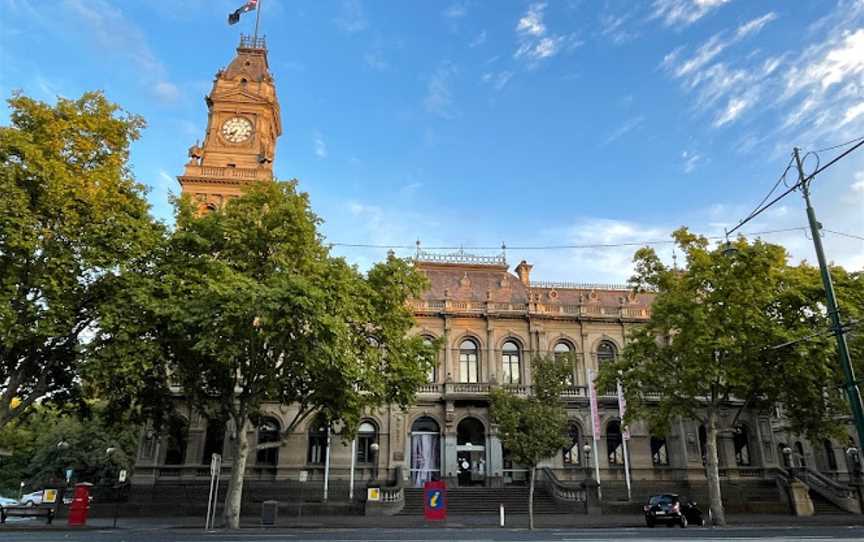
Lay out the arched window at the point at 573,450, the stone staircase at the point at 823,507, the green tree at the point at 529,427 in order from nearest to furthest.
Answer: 1. the green tree at the point at 529,427
2. the stone staircase at the point at 823,507
3. the arched window at the point at 573,450

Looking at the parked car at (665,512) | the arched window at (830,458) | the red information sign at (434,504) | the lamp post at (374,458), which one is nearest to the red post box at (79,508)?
the red information sign at (434,504)

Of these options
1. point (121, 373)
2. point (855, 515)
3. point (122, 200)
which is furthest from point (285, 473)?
point (855, 515)

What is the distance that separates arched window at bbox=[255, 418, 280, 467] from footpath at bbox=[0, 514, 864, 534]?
21.7 ft

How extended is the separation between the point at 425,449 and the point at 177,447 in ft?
46.3

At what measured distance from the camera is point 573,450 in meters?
34.5

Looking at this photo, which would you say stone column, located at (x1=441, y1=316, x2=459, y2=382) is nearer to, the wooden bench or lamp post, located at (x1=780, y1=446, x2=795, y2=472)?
lamp post, located at (x1=780, y1=446, x2=795, y2=472)

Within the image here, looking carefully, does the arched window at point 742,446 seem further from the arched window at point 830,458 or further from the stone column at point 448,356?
the stone column at point 448,356

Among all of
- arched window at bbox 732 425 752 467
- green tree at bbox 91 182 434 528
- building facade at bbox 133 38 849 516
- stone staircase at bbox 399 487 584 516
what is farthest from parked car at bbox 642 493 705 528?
arched window at bbox 732 425 752 467

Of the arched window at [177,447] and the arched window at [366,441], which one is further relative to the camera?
the arched window at [366,441]

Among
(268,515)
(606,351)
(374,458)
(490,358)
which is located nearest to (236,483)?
(268,515)

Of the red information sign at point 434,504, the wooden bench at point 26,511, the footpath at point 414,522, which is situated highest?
the red information sign at point 434,504

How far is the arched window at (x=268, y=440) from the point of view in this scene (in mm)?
32219

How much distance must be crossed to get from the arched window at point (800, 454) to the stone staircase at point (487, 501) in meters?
21.9

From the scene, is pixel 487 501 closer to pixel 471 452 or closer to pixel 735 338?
pixel 471 452
